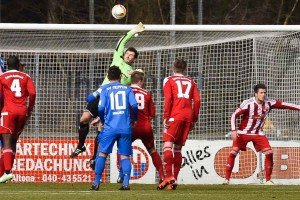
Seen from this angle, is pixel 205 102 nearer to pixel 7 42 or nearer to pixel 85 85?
pixel 85 85

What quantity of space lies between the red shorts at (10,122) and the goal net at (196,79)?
2704 mm

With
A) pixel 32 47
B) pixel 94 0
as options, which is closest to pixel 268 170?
pixel 32 47

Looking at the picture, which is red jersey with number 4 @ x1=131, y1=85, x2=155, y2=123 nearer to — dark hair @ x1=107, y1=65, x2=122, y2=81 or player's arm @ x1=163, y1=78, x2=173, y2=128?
player's arm @ x1=163, y1=78, x2=173, y2=128

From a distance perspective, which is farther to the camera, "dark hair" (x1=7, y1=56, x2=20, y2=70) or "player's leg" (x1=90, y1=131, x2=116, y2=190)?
"dark hair" (x1=7, y1=56, x2=20, y2=70)

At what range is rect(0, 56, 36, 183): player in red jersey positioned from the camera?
2084 cm

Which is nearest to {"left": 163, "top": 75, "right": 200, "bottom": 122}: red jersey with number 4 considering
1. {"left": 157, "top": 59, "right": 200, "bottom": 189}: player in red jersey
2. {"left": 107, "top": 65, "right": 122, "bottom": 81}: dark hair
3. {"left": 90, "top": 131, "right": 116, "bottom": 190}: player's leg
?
{"left": 157, "top": 59, "right": 200, "bottom": 189}: player in red jersey

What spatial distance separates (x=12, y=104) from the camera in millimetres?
21031

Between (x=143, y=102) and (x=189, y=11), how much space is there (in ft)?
76.3

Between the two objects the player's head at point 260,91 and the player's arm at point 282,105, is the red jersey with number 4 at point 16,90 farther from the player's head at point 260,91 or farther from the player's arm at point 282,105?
the player's arm at point 282,105

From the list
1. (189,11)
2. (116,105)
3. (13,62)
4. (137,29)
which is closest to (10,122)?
(13,62)

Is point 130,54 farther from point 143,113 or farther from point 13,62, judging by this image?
point 13,62

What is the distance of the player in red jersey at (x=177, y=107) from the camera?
1981 centimetres

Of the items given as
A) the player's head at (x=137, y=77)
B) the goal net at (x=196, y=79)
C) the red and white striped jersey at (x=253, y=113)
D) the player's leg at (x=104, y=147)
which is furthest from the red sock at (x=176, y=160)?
the goal net at (x=196, y=79)

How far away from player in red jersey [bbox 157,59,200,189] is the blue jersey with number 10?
45.7 inches
